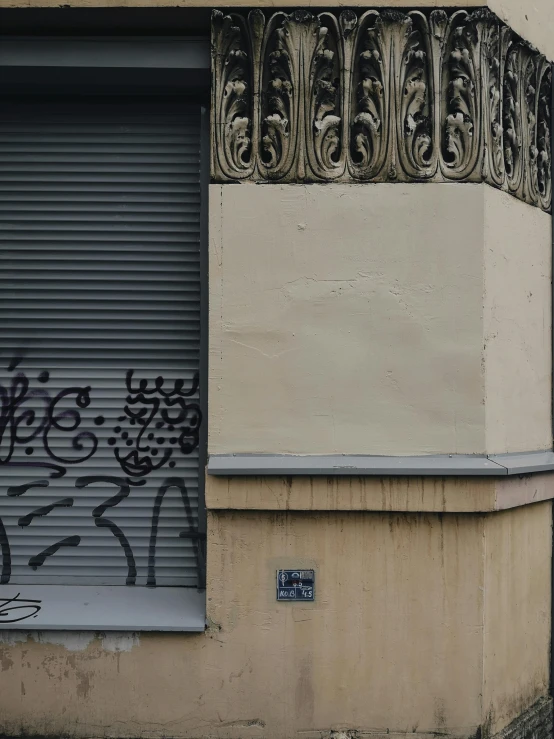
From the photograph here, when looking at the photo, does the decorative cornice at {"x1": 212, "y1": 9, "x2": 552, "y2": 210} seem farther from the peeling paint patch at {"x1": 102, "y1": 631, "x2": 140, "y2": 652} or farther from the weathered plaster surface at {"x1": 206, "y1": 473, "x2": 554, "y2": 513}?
the peeling paint patch at {"x1": 102, "y1": 631, "x2": 140, "y2": 652}

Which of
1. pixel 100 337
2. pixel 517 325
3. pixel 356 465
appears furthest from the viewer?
pixel 100 337

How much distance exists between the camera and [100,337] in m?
5.79

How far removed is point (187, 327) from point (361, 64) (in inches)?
75.2

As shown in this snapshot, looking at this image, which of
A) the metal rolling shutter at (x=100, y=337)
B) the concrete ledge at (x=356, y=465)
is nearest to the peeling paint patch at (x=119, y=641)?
the metal rolling shutter at (x=100, y=337)

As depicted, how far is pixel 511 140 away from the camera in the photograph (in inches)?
217

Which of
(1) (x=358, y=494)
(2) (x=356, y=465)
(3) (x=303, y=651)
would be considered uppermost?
(2) (x=356, y=465)

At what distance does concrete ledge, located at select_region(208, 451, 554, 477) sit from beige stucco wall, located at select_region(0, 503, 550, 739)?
0.94ft

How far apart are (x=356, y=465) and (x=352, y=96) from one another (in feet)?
6.99

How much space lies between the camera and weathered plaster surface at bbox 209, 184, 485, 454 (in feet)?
17.0

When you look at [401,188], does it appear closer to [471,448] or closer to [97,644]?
[471,448]

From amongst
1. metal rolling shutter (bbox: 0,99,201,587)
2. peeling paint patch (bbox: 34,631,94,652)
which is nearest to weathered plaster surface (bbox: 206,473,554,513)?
metal rolling shutter (bbox: 0,99,201,587)

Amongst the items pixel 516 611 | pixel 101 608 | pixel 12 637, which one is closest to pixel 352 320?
pixel 516 611

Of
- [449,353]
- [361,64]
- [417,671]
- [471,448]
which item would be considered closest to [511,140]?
[361,64]

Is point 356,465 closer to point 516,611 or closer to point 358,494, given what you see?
point 358,494
